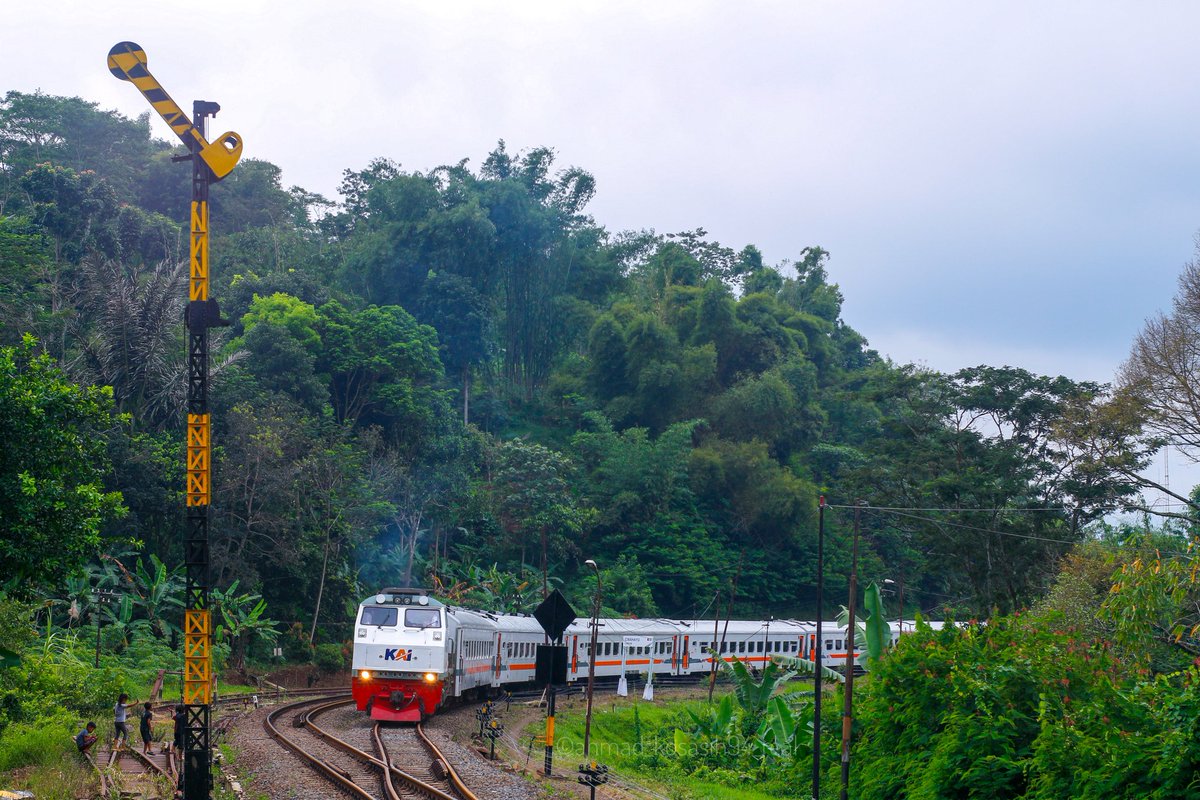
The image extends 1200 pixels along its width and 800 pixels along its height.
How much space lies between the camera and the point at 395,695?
21.0 meters

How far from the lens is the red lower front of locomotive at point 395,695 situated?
69.0 ft

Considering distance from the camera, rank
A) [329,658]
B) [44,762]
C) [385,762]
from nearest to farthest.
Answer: [44,762]
[385,762]
[329,658]

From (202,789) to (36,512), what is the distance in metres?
4.52

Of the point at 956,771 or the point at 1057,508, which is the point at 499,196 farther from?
the point at 956,771

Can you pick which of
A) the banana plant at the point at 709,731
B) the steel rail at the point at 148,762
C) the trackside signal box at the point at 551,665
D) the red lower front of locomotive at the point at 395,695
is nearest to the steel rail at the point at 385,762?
the red lower front of locomotive at the point at 395,695

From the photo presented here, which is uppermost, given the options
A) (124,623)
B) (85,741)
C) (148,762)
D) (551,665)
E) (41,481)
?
(41,481)

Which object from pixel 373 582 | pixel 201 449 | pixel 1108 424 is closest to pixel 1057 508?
pixel 1108 424

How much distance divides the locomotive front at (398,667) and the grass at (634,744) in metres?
2.81

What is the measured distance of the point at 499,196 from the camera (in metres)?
60.0

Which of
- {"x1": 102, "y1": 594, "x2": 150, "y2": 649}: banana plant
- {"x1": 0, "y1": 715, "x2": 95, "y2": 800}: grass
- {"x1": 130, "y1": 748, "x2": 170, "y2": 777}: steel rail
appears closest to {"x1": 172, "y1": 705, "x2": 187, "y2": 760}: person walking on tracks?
{"x1": 130, "y1": 748, "x2": 170, "y2": 777}: steel rail

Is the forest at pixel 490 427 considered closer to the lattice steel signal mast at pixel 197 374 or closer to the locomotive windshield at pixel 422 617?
the lattice steel signal mast at pixel 197 374

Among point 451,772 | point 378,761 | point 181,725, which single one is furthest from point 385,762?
point 181,725

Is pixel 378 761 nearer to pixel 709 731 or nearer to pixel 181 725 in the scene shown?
pixel 181 725

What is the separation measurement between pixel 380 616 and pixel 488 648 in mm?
7489
